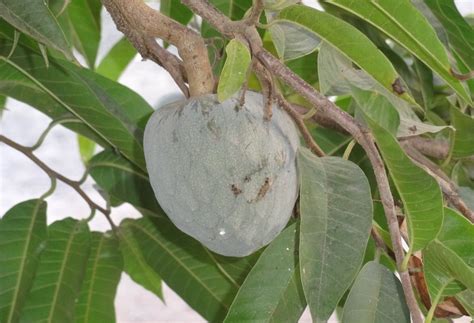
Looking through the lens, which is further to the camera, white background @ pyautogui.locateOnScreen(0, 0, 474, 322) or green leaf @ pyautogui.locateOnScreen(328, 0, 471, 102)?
white background @ pyautogui.locateOnScreen(0, 0, 474, 322)

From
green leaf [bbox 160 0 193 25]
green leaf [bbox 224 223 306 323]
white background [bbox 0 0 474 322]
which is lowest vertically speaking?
white background [bbox 0 0 474 322]

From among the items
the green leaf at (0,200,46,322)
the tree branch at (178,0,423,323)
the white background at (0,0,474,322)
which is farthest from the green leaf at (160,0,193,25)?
the white background at (0,0,474,322)

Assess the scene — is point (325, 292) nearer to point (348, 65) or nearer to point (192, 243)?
point (348, 65)

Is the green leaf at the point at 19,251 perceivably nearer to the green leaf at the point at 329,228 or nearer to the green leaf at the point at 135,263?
the green leaf at the point at 135,263

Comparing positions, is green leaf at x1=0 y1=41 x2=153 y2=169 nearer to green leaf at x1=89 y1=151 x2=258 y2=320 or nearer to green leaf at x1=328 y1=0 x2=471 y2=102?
green leaf at x1=89 y1=151 x2=258 y2=320

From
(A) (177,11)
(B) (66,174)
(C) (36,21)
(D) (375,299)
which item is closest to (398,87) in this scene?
(D) (375,299)
